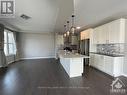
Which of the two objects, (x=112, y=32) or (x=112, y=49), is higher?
(x=112, y=32)

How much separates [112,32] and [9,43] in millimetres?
7094

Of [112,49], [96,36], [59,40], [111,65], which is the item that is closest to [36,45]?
[59,40]

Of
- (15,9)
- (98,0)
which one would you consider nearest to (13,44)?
(15,9)

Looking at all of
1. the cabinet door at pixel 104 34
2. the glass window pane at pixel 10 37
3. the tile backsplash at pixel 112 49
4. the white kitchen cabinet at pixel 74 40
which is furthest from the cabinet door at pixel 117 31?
the glass window pane at pixel 10 37

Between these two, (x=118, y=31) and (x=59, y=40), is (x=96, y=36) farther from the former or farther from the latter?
(x=59, y=40)

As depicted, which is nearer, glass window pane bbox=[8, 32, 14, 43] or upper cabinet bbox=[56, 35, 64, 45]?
glass window pane bbox=[8, 32, 14, 43]

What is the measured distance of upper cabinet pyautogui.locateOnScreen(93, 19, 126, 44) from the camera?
4105 mm

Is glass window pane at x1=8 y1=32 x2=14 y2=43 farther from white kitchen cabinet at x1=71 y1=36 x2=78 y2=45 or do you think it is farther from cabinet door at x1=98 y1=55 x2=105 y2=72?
cabinet door at x1=98 y1=55 x2=105 y2=72

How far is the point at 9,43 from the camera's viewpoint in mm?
7641

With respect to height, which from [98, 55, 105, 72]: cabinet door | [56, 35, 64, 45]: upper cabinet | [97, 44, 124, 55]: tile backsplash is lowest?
[98, 55, 105, 72]: cabinet door

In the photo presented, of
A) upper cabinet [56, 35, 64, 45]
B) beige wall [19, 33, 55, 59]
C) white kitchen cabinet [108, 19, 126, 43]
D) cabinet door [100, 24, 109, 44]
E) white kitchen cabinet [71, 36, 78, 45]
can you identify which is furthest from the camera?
white kitchen cabinet [71, 36, 78, 45]

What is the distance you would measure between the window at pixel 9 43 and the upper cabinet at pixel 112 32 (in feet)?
20.6

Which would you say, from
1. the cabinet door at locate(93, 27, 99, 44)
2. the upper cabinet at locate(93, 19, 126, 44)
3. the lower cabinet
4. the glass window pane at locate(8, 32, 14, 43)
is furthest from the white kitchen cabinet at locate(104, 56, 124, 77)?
the glass window pane at locate(8, 32, 14, 43)

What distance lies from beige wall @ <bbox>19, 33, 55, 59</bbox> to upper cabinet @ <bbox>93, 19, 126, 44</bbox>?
18.9 ft
